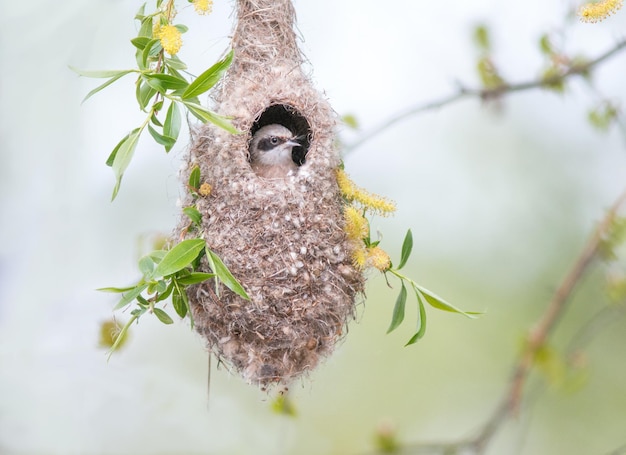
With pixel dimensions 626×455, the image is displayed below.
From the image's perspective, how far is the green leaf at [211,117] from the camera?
2.01 m

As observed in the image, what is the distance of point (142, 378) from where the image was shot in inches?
228

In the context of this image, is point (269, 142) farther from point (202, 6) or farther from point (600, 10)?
point (600, 10)

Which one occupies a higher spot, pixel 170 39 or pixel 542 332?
pixel 170 39

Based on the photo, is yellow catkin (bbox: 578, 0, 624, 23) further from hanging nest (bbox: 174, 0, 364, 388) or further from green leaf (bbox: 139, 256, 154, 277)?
green leaf (bbox: 139, 256, 154, 277)

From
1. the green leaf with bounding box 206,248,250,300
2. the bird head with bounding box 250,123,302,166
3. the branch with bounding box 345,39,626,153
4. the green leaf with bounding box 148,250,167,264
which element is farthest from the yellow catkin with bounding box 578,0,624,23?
the green leaf with bounding box 148,250,167,264

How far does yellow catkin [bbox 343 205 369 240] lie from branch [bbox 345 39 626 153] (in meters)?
0.51

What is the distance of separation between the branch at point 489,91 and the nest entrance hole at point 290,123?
0.19 metres

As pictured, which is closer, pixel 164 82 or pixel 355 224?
pixel 164 82

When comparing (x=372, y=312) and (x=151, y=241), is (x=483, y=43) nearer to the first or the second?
(x=151, y=241)

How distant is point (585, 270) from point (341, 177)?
1.07m

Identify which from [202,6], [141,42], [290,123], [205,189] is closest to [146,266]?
[205,189]

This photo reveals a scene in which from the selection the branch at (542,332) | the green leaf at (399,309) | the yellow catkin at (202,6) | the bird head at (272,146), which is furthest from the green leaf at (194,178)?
the branch at (542,332)

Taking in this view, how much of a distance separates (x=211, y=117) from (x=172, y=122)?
19 centimetres

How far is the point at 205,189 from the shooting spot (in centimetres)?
260
